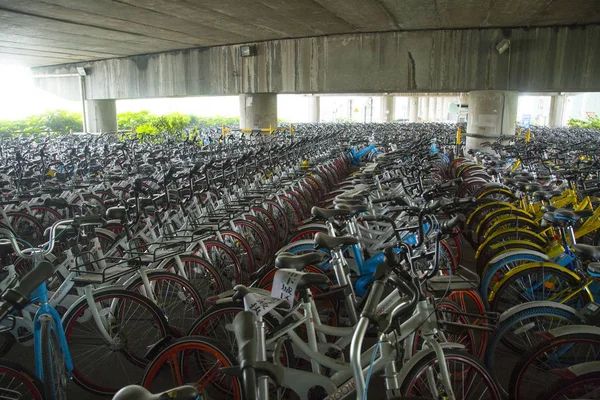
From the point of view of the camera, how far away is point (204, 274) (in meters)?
3.79

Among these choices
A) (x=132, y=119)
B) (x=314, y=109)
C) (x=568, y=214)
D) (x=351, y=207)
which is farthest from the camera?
(x=314, y=109)

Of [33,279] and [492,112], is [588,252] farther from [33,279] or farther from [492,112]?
Answer: [492,112]

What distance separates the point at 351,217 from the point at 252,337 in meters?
2.60

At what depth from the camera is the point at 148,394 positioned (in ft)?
3.89

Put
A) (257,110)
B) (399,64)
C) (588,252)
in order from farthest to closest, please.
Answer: (257,110) < (399,64) < (588,252)

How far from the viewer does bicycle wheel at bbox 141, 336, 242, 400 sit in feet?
7.54

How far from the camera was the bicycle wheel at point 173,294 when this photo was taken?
10.7 ft

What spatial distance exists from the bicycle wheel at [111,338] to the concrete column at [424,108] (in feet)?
189

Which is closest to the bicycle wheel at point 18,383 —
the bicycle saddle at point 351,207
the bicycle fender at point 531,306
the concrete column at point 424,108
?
the bicycle saddle at point 351,207

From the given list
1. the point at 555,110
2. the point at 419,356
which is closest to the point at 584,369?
the point at 419,356

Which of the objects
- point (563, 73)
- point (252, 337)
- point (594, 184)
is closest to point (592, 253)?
point (252, 337)

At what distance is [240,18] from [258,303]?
352 inches

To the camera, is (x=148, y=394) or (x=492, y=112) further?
(x=492, y=112)

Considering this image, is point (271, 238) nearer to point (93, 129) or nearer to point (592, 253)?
point (592, 253)
